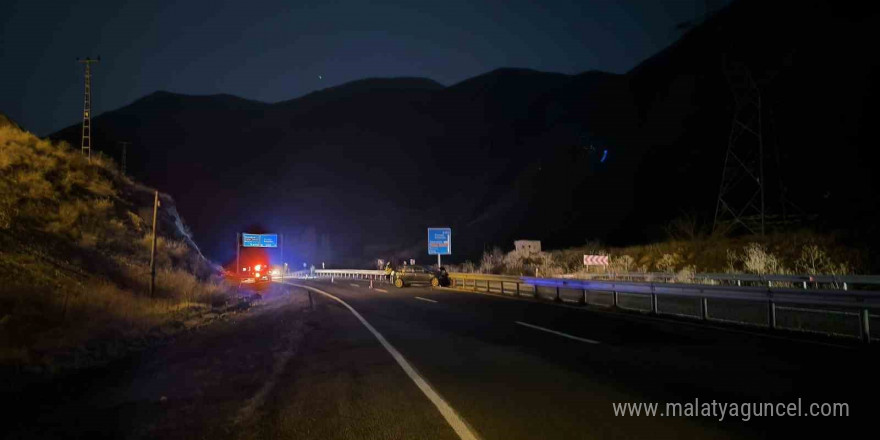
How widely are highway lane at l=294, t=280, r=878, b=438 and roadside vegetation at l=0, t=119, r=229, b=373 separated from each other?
635 centimetres

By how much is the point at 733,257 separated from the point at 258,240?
31.9 metres

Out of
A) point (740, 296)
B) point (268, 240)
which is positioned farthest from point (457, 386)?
point (268, 240)

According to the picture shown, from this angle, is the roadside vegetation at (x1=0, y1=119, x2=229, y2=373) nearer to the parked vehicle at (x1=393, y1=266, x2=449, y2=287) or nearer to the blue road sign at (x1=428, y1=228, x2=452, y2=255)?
the parked vehicle at (x1=393, y1=266, x2=449, y2=287)

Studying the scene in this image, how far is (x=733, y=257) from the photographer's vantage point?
87.6 ft

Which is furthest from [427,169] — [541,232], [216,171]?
[541,232]

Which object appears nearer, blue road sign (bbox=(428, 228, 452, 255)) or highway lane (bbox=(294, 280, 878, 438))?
highway lane (bbox=(294, 280, 878, 438))

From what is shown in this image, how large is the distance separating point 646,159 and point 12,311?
63.4 m

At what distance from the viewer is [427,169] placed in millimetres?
134375

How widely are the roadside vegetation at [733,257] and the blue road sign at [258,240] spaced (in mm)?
18712

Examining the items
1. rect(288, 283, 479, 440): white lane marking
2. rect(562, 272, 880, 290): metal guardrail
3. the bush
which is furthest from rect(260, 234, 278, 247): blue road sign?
rect(288, 283, 479, 440): white lane marking

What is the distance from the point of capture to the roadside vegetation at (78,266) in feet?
36.6

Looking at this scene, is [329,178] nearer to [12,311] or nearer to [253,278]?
[253,278]

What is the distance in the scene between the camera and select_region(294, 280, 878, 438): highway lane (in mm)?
5676

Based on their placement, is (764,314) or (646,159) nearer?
(764,314)
